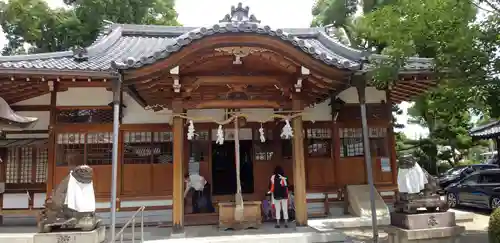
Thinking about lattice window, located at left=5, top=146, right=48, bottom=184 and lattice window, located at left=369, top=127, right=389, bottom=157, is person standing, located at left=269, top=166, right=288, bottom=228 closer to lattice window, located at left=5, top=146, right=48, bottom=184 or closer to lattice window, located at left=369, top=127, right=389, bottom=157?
lattice window, located at left=369, top=127, right=389, bottom=157

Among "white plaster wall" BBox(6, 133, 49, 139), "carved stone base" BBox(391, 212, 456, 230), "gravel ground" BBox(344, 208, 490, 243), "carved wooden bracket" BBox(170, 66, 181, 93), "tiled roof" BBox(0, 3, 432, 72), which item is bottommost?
"gravel ground" BBox(344, 208, 490, 243)

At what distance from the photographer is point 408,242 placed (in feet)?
23.1

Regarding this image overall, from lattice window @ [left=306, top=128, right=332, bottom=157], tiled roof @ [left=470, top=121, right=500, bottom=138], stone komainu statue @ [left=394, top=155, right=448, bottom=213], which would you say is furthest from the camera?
tiled roof @ [left=470, top=121, right=500, bottom=138]

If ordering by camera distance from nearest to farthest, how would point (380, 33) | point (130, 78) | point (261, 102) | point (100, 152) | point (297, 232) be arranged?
point (380, 33) → point (130, 78) → point (297, 232) → point (261, 102) → point (100, 152)

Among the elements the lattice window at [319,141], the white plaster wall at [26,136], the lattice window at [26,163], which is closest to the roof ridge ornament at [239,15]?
the lattice window at [319,141]

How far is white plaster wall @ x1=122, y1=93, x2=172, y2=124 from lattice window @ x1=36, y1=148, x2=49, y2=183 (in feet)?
8.32

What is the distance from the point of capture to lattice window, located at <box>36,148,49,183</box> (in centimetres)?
1053

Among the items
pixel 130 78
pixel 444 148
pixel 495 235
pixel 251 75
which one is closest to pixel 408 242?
pixel 495 235

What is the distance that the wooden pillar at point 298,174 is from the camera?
866cm

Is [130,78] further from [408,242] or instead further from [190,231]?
[408,242]

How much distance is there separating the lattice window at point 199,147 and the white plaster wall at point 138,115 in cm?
96

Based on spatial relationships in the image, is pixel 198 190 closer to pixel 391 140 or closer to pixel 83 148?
pixel 83 148

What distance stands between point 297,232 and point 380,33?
15.1 ft

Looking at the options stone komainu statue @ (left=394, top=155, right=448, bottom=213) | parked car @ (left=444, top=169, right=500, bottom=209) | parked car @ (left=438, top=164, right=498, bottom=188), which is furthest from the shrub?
parked car @ (left=438, top=164, right=498, bottom=188)
